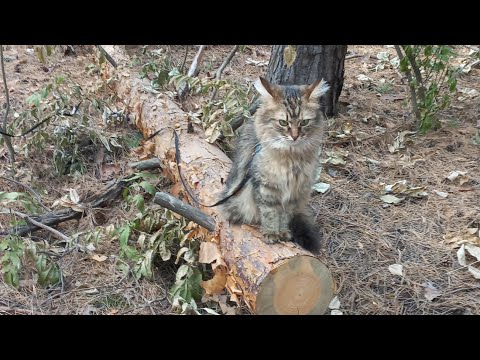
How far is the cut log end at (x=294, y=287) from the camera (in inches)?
115

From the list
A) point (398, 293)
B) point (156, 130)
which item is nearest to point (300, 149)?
point (398, 293)

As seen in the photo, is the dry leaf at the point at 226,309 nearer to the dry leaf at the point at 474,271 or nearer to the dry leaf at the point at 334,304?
the dry leaf at the point at 334,304

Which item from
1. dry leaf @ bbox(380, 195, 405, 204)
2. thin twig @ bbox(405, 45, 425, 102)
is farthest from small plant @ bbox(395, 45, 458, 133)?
dry leaf @ bbox(380, 195, 405, 204)

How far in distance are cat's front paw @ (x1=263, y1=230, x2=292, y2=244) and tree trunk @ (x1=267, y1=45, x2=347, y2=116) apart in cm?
234

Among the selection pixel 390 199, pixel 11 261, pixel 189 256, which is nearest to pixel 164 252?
pixel 189 256

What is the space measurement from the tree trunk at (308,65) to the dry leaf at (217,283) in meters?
2.49

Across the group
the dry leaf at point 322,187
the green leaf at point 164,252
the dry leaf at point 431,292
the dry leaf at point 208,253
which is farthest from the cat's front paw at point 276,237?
the dry leaf at point 322,187

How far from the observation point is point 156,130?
4641 mm

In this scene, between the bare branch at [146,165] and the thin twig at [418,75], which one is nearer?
the bare branch at [146,165]

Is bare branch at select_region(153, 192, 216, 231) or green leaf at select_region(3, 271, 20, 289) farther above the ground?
bare branch at select_region(153, 192, 216, 231)

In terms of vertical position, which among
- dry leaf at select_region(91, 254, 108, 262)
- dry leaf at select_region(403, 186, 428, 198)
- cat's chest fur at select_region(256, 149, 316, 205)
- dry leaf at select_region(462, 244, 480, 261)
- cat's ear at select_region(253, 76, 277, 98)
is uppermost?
cat's ear at select_region(253, 76, 277, 98)

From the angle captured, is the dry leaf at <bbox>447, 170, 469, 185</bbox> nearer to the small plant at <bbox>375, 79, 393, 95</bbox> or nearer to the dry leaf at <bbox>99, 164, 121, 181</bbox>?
the small plant at <bbox>375, 79, 393, 95</bbox>

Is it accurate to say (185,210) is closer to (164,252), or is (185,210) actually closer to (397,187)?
(164,252)

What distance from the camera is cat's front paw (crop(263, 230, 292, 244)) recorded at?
10.6 ft
